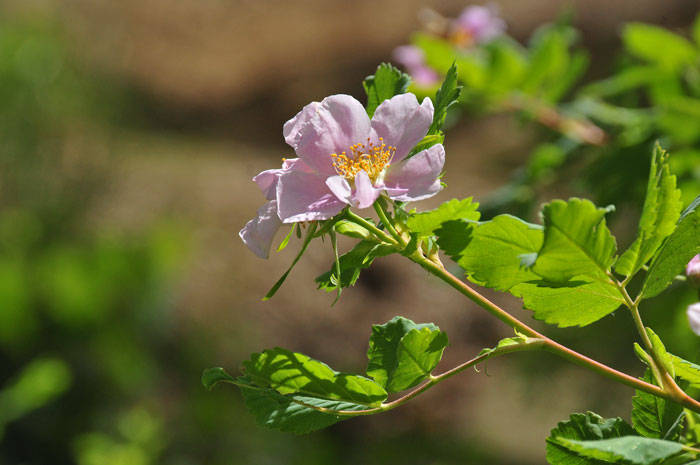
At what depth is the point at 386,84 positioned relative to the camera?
38 cm

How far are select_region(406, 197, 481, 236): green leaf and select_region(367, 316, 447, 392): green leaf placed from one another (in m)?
0.05

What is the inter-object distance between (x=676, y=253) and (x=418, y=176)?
12 centimetres

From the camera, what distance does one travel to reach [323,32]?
3.88m

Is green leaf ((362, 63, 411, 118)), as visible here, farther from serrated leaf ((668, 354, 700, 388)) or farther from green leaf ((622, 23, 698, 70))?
green leaf ((622, 23, 698, 70))

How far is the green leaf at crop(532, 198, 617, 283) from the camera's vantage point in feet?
0.89

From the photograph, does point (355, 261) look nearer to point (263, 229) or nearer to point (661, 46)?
point (263, 229)

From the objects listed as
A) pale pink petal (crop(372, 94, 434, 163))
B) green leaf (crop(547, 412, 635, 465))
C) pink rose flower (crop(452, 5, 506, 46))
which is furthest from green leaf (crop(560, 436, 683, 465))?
pink rose flower (crop(452, 5, 506, 46))

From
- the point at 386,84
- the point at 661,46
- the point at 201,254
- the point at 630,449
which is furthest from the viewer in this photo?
the point at 201,254

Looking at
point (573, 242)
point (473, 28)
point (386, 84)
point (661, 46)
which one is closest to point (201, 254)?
point (473, 28)

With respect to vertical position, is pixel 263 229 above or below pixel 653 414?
above

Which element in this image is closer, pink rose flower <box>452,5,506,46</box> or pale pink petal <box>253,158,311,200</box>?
pale pink petal <box>253,158,311,200</box>

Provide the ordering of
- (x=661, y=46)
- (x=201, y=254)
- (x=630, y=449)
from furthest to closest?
(x=201, y=254) < (x=661, y=46) < (x=630, y=449)

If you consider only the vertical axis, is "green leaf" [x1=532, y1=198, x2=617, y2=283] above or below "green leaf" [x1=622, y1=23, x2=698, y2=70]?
below

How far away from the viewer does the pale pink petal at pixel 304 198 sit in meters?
0.31
